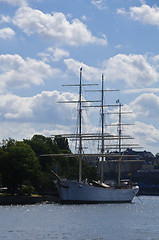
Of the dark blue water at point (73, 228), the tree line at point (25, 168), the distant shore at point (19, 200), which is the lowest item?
the distant shore at point (19, 200)

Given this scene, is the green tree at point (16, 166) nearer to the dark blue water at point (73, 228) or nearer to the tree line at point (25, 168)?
the tree line at point (25, 168)

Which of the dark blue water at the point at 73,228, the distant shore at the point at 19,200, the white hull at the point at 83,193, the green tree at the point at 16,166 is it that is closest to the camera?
the dark blue water at the point at 73,228

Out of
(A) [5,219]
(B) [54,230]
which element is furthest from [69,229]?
(A) [5,219]

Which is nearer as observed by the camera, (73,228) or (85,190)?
(73,228)

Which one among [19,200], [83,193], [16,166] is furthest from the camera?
[83,193]

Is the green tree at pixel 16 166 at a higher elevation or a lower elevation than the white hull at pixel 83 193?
higher

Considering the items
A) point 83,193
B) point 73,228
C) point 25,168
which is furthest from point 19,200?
point 73,228

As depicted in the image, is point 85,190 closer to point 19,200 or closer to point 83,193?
point 83,193

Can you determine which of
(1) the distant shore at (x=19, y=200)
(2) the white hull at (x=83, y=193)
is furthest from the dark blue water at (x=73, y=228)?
(2) the white hull at (x=83, y=193)

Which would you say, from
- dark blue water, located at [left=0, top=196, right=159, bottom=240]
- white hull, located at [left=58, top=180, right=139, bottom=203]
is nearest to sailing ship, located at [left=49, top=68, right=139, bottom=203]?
white hull, located at [left=58, top=180, right=139, bottom=203]

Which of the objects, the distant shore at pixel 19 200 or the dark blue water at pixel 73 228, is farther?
the distant shore at pixel 19 200

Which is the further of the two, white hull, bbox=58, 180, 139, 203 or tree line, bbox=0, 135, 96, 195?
white hull, bbox=58, 180, 139, 203

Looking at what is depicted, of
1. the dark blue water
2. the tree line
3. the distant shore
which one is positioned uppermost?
the tree line

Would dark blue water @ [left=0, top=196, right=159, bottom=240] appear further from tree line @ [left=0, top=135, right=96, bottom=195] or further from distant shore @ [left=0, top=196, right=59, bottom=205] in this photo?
tree line @ [left=0, top=135, right=96, bottom=195]
